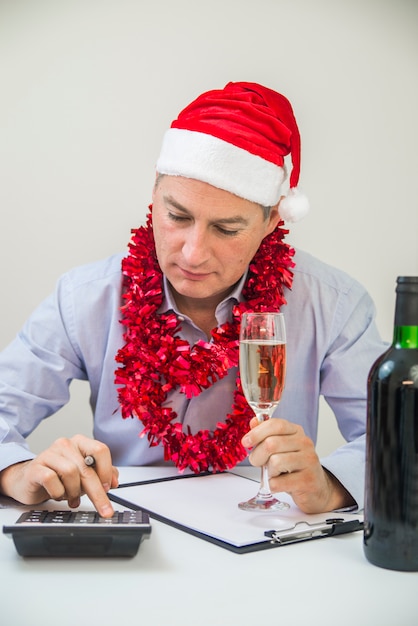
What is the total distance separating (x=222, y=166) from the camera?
176 cm

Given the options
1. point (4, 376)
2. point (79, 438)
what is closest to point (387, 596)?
point (79, 438)

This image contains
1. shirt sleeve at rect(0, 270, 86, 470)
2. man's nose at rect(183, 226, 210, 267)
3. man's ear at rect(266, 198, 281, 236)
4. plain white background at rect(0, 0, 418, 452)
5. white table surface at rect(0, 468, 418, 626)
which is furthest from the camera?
plain white background at rect(0, 0, 418, 452)

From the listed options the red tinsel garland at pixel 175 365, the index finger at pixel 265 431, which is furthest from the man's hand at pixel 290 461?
the red tinsel garland at pixel 175 365

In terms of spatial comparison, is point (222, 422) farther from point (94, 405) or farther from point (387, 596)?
point (387, 596)

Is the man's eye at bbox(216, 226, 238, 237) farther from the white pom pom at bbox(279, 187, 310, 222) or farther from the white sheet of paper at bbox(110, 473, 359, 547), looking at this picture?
the white sheet of paper at bbox(110, 473, 359, 547)

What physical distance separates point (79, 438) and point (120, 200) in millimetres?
1879

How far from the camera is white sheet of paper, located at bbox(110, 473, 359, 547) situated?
47.3 inches

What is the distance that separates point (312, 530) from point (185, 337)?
829mm

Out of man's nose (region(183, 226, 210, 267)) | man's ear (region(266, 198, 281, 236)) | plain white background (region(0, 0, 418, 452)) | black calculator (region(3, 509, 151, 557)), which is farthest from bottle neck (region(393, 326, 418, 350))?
plain white background (region(0, 0, 418, 452))

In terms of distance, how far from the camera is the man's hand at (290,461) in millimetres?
1254

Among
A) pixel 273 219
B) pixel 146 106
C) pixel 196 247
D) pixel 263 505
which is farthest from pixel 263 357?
pixel 146 106

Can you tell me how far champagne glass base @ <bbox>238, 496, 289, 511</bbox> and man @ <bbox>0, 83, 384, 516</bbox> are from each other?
21cm

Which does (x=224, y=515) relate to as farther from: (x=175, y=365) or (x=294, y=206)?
(x=294, y=206)

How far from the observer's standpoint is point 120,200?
304 cm
